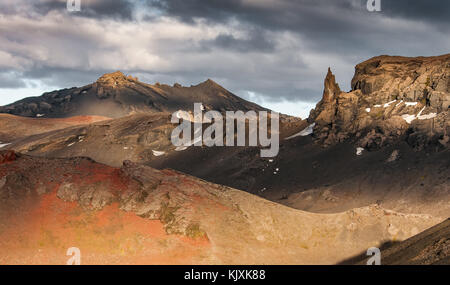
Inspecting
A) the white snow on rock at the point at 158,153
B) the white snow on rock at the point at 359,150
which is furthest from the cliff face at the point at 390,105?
the white snow on rock at the point at 158,153

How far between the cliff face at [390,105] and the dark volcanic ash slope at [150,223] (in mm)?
58331

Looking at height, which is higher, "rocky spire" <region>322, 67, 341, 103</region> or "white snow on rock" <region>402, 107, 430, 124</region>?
"rocky spire" <region>322, 67, 341, 103</region>

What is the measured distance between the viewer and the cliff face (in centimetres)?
10231

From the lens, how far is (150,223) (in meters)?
41.8

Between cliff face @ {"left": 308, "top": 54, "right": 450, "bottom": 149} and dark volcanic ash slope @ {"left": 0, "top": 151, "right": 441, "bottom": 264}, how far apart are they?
58.3 meters

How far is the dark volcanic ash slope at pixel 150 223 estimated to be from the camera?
38594 mm

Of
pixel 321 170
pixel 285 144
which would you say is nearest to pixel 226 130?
pixel 285 144

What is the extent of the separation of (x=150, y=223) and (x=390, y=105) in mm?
84051

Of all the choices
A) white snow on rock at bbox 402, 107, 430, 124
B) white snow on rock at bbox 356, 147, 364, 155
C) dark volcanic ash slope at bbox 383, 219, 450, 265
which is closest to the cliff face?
white snow on rock at bbox 402, 107, 430, 124

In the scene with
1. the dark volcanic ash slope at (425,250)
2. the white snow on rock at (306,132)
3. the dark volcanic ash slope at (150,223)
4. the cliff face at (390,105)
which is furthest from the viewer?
the white snow on rock at (306,132)

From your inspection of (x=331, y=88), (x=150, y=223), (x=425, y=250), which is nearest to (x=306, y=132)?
(x=331, y=88)

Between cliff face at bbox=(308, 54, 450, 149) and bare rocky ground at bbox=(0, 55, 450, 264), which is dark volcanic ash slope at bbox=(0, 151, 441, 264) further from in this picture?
cliff face at bbox=(308, 54, 450, 149)

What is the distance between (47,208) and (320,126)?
91.9 metres

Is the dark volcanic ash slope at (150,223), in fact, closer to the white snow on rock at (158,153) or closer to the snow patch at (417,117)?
the snow patch at (417,117)
